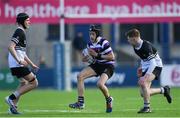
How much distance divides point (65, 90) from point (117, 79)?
374 cm

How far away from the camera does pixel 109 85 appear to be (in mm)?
33344

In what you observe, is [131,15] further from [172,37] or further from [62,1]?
[172,37]

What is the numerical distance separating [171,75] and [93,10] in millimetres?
4099

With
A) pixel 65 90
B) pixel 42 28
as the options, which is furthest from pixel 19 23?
pixel 42 28

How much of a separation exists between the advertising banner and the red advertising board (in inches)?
78.0

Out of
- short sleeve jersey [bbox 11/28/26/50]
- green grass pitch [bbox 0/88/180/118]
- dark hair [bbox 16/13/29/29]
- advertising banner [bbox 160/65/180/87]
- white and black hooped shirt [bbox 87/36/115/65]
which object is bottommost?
advertising banner [bbox 160/65/180/87]

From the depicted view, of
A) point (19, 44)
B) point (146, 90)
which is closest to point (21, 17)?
point (19, 44)

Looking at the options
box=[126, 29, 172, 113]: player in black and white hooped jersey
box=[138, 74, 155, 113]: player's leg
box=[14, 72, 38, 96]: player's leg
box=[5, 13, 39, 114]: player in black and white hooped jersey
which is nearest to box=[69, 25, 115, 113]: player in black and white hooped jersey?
box=[126, 29, 172, 113]: player in black and white hooped jersey

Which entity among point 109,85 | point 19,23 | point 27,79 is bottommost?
point 109,85

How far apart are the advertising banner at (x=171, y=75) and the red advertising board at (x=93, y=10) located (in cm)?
198

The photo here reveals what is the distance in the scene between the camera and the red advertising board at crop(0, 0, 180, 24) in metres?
31.7

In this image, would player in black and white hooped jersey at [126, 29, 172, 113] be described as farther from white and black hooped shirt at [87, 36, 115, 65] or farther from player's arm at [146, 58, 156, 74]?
white and black hooped shirt at [87, 36, 115, 65]

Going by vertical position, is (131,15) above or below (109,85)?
above

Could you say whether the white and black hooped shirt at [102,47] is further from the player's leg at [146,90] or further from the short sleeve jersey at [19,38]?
the short sleeve jersey at [19,38]
